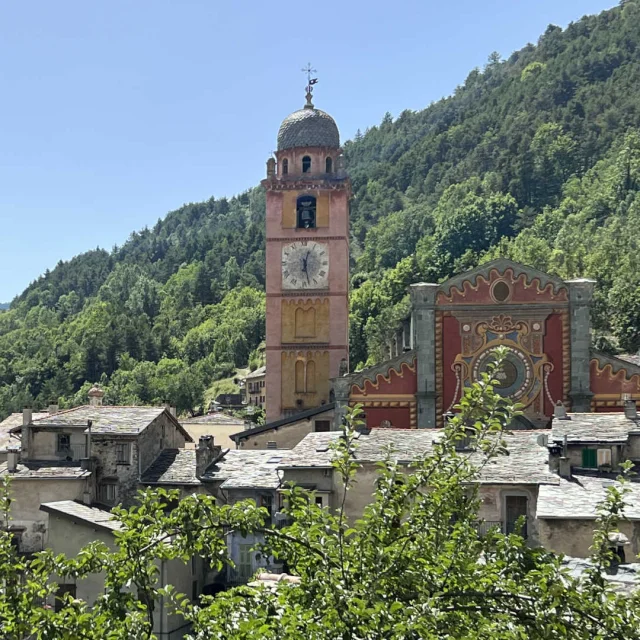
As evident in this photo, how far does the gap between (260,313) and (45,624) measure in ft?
567

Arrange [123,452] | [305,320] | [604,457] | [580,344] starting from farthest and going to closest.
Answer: [305,320]
[580,344]
[123,452]
[604,457]

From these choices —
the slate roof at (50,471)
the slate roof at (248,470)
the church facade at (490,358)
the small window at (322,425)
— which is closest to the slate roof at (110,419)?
the slate roof at (50,471)

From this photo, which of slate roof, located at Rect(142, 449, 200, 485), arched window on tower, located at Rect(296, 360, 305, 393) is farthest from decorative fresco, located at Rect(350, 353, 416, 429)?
arched window on tower, located at Rect(296, 360, 305, 393)

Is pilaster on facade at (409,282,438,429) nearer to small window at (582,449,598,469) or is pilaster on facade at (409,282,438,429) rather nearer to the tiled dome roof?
small window at (582,449,598,469)

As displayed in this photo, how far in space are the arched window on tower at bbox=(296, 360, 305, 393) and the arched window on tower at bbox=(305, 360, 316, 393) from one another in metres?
0.25

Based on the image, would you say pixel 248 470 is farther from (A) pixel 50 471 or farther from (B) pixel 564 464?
(B) pixel 564 464

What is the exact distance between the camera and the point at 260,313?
18562cm

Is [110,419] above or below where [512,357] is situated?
below

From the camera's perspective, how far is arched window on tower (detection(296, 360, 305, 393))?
2657 inches

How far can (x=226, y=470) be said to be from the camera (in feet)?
147

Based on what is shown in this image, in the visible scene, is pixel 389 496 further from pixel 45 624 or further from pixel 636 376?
pixel 636 376

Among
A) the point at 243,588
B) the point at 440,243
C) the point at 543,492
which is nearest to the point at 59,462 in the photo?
the point at 543,492

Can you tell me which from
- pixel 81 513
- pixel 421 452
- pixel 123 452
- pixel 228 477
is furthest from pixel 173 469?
pixel 421 452

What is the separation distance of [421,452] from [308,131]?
36699mm
